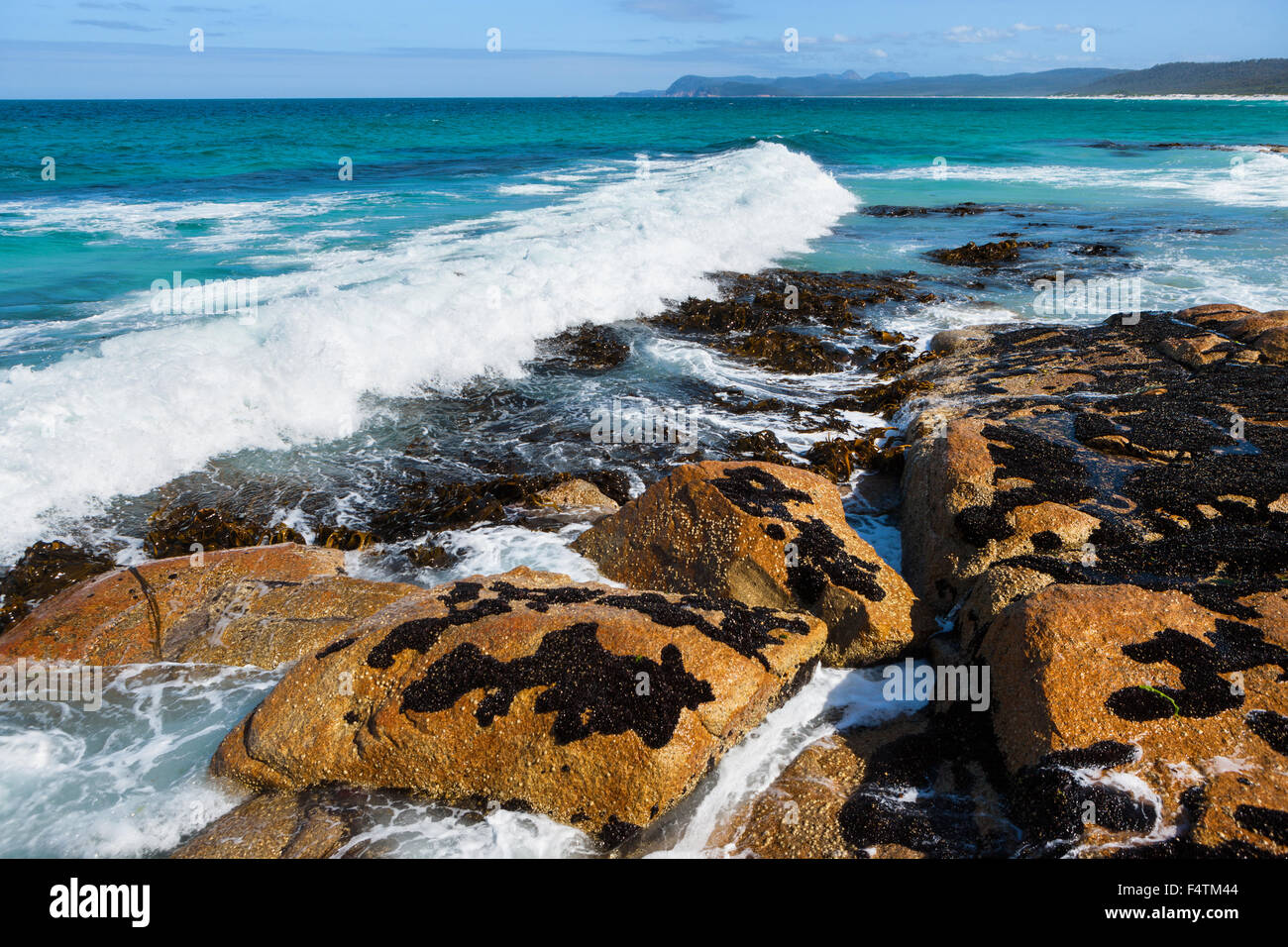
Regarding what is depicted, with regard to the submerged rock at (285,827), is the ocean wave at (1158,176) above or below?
above

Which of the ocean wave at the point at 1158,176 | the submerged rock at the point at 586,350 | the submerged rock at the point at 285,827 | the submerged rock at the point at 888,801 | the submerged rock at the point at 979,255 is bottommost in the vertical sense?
the submerged rock at the point at 285,827

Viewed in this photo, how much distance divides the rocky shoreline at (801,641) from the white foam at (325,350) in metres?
1.52

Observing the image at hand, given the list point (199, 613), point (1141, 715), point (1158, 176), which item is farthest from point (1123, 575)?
point (1158, 176)

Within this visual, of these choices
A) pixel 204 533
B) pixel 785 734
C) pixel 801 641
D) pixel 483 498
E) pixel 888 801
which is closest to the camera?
pixel 888 801

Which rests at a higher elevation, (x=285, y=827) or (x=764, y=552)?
(x=764, y=552)

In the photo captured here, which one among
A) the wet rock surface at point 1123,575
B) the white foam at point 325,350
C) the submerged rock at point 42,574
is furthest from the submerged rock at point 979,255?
the submerged rock at point 42,574

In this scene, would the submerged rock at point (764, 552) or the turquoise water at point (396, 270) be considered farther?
the turquoise water at point (396, 270)

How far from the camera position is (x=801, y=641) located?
17.7ft

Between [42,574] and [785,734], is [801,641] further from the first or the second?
[42,574]

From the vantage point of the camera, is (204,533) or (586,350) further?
(586,350)

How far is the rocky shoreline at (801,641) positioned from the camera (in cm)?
409

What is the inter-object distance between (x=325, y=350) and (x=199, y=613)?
6.09 meters

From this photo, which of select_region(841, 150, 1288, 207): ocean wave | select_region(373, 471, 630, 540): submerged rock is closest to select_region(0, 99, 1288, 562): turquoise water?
select_region(841, 150, 1288, 207): ocean wave

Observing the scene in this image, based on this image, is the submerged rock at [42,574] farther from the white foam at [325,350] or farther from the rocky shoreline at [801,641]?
the white foam at [325,350]
